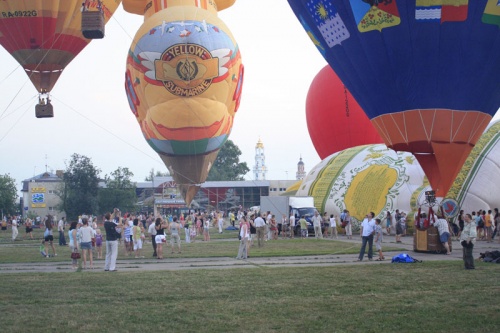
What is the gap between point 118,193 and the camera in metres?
50.0

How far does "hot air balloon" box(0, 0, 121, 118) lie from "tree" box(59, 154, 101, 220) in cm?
2180

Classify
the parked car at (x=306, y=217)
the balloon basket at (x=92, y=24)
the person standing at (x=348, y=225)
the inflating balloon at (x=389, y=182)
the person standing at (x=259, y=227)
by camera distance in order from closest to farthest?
1. the balloon basket at (x=92, y=24)
2. the person standing at (x=259, y=227)
3. the inflating balloon at (x=389, y=182)
4. the person standing at (x=348, y=225)
5. the parked car at (x=306, y=217)

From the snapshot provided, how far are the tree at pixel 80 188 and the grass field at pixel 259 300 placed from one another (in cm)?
3456

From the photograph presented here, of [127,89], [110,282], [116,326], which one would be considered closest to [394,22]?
[110,282]

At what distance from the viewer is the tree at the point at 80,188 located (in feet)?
154

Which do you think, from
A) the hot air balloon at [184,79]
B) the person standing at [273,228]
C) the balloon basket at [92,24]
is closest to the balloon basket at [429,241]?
the person standing at [273,228]

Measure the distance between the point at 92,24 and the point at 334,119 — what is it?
1967cm

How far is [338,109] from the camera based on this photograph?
120 ft

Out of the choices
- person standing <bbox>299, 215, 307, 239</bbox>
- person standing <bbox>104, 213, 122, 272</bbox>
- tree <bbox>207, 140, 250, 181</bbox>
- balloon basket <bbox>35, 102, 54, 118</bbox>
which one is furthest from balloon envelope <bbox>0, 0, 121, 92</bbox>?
tree <bbox>207, 140, 250, 181</bbox>

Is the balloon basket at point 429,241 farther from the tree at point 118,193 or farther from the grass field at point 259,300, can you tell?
the tree at point 118,193

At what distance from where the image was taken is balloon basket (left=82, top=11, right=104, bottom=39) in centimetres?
1897

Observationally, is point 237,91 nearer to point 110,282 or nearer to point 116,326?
point 110,282

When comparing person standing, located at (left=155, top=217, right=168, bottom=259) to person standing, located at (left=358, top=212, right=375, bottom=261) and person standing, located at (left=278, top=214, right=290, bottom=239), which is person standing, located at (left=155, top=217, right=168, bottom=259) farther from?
person standing, located at (left=278, top=214, right=290, bottom=239)

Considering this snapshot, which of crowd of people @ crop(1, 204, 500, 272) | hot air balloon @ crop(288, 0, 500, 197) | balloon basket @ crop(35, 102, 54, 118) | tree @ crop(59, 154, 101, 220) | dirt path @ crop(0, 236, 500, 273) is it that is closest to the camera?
crowd of people @ crop(1, 204, 500, 272)
